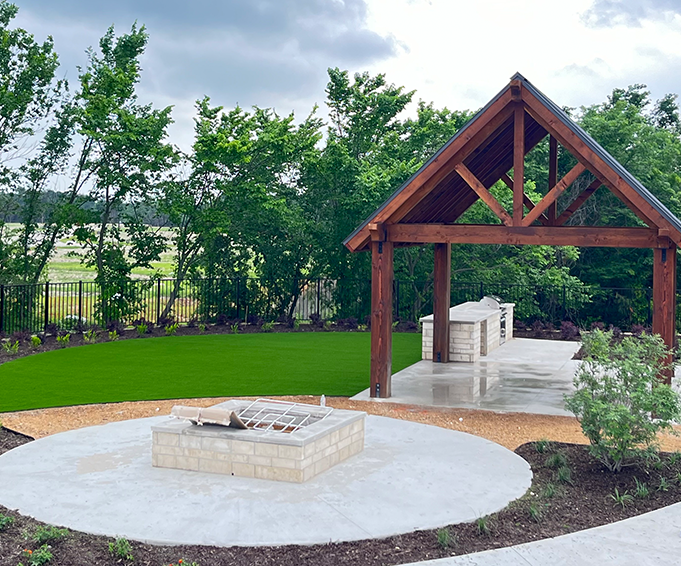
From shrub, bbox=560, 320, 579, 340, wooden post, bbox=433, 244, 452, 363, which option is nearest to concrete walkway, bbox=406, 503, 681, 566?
wooden post, bbox=433, 244, 452, 363

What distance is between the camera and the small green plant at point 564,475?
24.7ft

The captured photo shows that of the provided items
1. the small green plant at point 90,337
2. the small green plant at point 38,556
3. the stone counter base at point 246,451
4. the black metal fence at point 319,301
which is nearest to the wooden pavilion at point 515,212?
the stone counter base at point 246,451

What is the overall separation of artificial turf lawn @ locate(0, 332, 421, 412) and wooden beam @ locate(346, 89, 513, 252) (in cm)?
318

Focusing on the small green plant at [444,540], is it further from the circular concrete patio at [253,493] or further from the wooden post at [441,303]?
the wooden post at [441,303]

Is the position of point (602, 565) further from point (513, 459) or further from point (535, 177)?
point (535, 177)

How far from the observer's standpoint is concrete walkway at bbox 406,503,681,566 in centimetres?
543

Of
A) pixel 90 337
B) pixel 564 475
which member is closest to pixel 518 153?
pixel 564 475

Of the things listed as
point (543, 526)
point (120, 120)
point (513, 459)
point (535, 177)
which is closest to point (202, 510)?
point (543, 526)

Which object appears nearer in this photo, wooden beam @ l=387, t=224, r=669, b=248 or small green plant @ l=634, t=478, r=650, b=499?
small green plant @ l=634, t=478, r=650, b=499

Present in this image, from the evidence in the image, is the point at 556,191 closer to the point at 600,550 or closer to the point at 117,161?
the point at 600,550

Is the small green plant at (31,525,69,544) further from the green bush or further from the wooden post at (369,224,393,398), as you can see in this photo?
the wooden post at (369,224,393,398)

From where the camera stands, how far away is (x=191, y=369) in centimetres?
1469

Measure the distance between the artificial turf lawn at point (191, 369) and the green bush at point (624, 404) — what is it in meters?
5.38

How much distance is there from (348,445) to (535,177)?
19.4 meters
